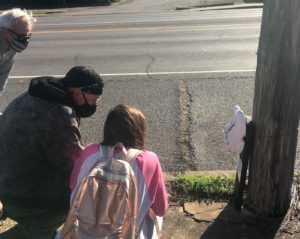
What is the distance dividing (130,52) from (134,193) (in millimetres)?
8847

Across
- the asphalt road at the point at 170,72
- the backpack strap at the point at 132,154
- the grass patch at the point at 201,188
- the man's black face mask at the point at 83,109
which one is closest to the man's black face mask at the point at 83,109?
the man's black face mask at the point at 83,109

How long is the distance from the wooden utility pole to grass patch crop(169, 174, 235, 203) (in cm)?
44

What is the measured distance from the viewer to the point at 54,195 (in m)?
3.24

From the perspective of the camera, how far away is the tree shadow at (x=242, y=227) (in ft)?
12.1

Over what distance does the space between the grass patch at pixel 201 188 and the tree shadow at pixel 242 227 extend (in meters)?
0.33

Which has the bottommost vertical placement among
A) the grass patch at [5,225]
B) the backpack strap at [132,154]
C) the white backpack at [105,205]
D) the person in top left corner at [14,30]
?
the grass patch at [5,225]

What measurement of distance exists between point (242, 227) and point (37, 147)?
172 cm

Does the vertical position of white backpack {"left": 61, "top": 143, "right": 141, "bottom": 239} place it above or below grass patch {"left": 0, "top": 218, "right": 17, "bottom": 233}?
above

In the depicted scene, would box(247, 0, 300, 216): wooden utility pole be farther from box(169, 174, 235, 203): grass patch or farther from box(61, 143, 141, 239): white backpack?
box(61, 143, 141, 239): white backpack

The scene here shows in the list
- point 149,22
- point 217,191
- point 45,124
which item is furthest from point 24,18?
point 149,22

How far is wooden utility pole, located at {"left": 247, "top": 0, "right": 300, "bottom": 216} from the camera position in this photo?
3.31 metres

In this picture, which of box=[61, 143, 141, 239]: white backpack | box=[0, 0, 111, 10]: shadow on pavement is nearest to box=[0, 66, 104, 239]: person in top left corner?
box=[61, 143, 141, 239]: white backpack

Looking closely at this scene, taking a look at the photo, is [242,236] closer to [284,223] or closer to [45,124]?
[284,223]

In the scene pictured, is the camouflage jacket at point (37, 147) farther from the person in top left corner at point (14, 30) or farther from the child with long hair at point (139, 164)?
the person in top left corner at point (14, 30)
